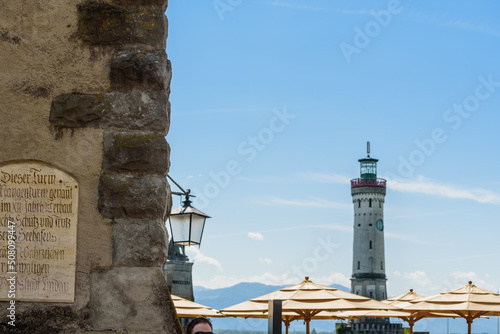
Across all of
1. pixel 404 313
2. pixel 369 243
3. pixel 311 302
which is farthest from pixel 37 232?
pixel 369 243

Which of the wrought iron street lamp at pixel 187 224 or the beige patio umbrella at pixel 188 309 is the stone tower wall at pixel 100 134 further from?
the beige patio umbrella at pixel 188 309

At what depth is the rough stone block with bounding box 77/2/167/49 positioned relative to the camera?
4285mm

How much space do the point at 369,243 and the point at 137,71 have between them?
7156 cm

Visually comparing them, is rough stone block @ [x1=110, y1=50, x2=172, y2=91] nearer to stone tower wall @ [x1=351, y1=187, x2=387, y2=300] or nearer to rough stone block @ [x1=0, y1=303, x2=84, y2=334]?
rough stone block @ [x1=0, y1=303, x2=84, y2=334]

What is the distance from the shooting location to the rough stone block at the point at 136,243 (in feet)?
13.5

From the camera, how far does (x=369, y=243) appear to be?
74.2 metres

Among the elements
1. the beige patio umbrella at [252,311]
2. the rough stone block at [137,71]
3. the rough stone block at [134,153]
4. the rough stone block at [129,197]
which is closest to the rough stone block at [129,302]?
the rough stone block at [129,197]

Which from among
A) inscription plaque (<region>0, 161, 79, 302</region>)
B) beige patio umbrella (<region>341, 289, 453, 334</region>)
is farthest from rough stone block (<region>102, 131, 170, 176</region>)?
beige patio umbrella (<region>341, 289, 453, 334</region>)

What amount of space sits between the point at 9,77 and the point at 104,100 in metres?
0.55

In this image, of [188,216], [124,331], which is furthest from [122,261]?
[188,216]

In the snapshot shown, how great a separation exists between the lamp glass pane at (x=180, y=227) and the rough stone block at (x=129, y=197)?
5.44 m

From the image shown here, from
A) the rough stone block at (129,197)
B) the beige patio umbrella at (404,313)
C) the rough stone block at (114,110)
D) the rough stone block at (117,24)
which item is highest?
the rough stone block at (117,24)

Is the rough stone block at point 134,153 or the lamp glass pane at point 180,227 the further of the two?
the lamp glass pane at point 180,227

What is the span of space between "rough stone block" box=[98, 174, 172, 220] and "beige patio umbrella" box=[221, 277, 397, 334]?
10960mm
